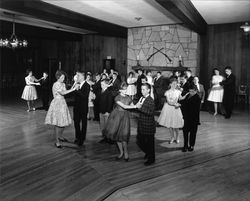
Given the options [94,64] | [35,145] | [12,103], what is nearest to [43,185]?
[35,145]

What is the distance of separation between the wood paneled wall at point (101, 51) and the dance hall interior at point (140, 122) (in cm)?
211

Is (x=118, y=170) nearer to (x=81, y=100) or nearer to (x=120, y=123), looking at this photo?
(x=120, y=123)

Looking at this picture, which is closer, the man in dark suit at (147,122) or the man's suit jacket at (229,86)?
the man in dark suit at (147,122)

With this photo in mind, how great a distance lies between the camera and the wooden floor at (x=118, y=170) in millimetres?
3779

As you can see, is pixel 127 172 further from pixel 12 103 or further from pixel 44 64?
pixel 44 64

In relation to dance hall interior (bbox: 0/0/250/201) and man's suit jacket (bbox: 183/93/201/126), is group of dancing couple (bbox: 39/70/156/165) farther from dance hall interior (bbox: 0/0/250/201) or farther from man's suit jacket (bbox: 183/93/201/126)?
man's suit jacket (bbox: 183/93/201/126)

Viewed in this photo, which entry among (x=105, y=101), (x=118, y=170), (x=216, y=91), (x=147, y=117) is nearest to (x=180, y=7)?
(x=105, y=101)

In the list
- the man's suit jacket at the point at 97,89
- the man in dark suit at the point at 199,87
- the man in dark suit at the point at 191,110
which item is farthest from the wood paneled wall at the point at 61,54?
the man in dark suit at the point at 191,110

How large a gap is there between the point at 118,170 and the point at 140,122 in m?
0.83

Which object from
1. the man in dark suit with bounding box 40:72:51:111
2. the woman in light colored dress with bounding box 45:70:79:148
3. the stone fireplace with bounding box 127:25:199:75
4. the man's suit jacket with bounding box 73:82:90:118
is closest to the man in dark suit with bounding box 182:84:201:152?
the man's suit jacket with bounding box 73:82:90:118

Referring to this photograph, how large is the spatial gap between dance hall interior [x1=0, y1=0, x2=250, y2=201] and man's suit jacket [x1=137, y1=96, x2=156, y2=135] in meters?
0.02

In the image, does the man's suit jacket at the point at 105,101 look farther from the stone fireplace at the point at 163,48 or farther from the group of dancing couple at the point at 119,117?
the stone fireplace at the point at 163,48

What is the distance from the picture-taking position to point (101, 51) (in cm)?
1597

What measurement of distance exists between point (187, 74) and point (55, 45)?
12310 millimetres
